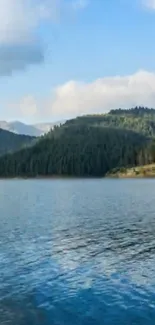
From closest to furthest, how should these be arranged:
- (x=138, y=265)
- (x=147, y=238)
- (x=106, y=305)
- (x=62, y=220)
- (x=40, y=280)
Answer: (x=106, y=305) < (x=40, y=280) < (x=138, y=265) < (x=147, y=238) < (x=62, y=220)

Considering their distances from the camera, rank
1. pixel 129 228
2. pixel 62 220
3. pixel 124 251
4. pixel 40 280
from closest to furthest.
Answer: pixel 40 280, pixel 124 251, pixel 129 228, pixel 62 220

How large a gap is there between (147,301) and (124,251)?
59.6 feet

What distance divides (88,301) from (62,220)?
50.4 meters

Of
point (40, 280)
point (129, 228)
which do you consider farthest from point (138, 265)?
point (129, 228)

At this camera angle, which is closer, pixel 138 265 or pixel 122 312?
pixel 122 312

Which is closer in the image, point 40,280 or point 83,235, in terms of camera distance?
point 40,280

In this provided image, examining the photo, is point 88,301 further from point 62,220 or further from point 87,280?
point 62,220

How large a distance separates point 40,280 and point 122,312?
10.2 meters

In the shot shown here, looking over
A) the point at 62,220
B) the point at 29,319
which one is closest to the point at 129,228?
the point at 62,220

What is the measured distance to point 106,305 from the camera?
3378 centimetres

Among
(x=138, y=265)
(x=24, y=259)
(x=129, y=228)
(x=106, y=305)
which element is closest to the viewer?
(x=106, y=305)

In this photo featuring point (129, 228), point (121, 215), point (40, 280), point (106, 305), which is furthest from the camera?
point (121, 215)

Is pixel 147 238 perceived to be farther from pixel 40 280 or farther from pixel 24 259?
pixel 40 280

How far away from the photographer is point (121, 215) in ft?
299
